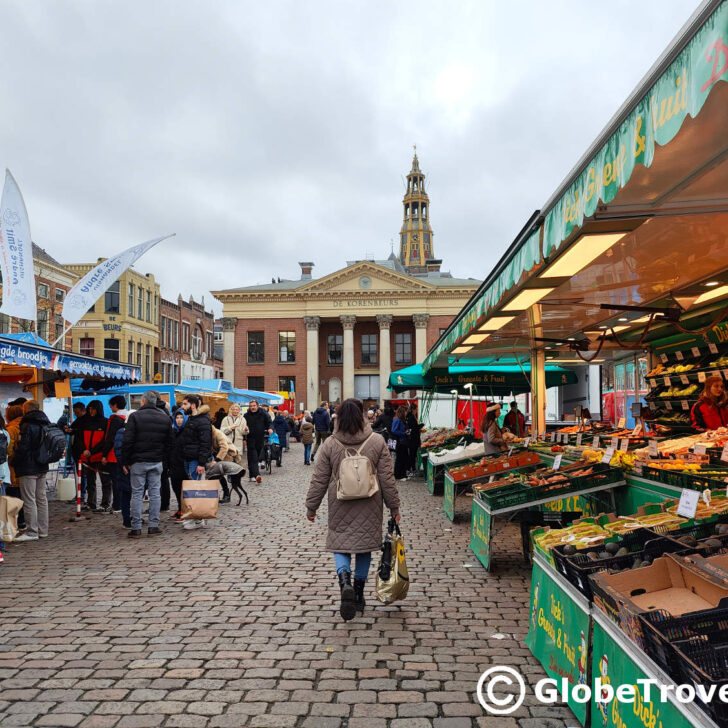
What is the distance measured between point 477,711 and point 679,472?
10.1ft

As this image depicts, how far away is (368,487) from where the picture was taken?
17.6 feet

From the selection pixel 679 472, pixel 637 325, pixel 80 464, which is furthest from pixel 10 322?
pixel 679 472

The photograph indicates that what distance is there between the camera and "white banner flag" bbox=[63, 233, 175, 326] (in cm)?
1362

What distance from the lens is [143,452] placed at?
29.3ft

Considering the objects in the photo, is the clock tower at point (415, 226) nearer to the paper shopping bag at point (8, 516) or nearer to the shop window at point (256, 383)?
the shop window at point (256, 383)

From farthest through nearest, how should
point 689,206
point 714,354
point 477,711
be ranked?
point 714,354 → point 689,206 → point 477,711

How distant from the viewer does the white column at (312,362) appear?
186ft

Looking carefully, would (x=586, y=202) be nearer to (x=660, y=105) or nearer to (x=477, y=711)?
(x=660, y=105)

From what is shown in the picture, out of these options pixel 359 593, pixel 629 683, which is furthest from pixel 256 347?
pixel 629 683

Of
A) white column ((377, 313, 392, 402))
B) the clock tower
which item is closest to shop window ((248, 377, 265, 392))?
white column ((377, 313, 392, 402))

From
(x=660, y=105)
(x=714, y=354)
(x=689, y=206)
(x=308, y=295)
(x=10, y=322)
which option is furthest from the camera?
(x=308, y=295)

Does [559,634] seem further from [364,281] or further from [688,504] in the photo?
[364,281]

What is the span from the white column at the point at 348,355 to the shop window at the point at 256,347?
23.8 feet

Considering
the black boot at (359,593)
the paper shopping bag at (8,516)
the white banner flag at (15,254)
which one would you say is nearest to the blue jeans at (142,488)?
the paper shopping bag at (8,516)
